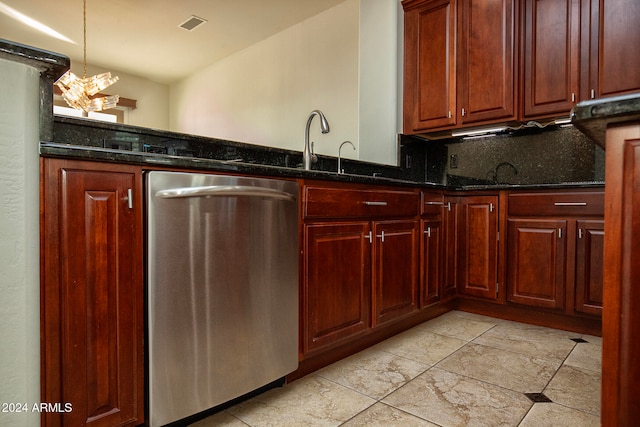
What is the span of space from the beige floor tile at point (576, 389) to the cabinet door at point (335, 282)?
830 millimetres

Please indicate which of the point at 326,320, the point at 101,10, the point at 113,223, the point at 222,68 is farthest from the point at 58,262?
the point at 222,68

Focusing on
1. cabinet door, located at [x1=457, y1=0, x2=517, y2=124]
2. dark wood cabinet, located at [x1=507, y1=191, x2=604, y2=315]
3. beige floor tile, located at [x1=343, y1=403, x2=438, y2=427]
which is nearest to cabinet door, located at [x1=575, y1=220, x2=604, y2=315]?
dark wood cabinet, located at [x1=507, y1=191, x2=604, y2=315]

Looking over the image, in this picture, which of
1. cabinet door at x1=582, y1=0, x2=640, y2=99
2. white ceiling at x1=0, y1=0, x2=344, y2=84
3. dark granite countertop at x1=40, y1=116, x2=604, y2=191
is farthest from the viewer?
white ceiling at x1=0, y1=0, x2=344, y2=84

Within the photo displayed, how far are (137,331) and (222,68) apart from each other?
4618mm

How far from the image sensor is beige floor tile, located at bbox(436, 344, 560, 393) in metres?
1.63

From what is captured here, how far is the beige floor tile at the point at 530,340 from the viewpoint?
6.57ft

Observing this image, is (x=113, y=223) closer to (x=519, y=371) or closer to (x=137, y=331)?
(x=137, y=331)

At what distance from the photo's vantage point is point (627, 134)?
2.46 feet

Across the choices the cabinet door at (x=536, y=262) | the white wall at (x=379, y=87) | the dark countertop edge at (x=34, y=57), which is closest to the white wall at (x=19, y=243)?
the dark countertop edge at (x=34, y=57)

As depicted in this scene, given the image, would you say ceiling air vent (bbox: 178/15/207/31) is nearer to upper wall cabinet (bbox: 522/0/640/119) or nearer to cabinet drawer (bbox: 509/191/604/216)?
upper wall cabinet (bbox: 522/0/640/119)

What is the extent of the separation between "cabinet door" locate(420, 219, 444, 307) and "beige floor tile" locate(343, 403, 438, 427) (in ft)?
3.32

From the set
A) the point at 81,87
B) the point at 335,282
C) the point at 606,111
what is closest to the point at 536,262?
the point at 335,282

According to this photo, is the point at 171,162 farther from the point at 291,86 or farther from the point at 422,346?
the point at 291,86

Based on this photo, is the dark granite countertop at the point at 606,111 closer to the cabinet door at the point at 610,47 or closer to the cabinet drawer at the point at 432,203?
the cabinet drawer at the point at 432,203
